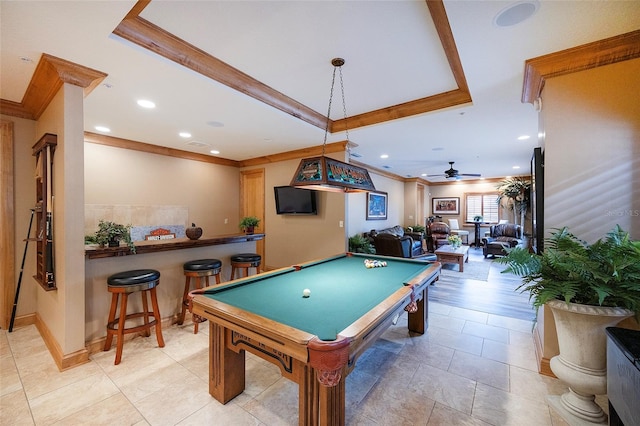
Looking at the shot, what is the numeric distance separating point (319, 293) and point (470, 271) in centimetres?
535

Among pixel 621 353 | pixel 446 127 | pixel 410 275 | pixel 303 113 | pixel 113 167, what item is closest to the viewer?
pixel 621 353

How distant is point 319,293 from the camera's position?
208 centimetres

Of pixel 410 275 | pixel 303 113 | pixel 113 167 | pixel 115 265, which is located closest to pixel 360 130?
Result: pixel 303 113

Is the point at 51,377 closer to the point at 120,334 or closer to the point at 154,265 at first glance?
the point at 120,334

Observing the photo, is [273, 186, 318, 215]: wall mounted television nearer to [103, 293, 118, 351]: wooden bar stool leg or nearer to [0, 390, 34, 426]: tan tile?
[103, 293, 118, 351]: wooden bar stool leg

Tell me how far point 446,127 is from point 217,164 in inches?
191

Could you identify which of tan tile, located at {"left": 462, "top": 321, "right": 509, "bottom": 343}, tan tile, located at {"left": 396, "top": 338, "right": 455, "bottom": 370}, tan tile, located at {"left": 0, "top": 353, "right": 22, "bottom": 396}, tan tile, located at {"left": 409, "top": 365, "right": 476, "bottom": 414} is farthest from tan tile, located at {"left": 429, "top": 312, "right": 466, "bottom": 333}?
tan tile, located at {"left": 0, "top": 353, "right": 22, "bottom": 396}

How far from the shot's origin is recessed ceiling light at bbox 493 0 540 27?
5.32 feet

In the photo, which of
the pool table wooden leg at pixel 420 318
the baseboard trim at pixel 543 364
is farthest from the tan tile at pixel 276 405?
the baseboard trim at pixel 543 364

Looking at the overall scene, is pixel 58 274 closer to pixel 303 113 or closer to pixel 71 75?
pixel 71 75

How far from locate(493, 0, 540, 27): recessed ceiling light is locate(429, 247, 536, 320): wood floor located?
3462mm

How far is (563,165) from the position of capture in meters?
2.24

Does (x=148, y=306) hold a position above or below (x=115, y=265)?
below

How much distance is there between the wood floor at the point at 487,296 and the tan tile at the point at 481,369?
1.48m
